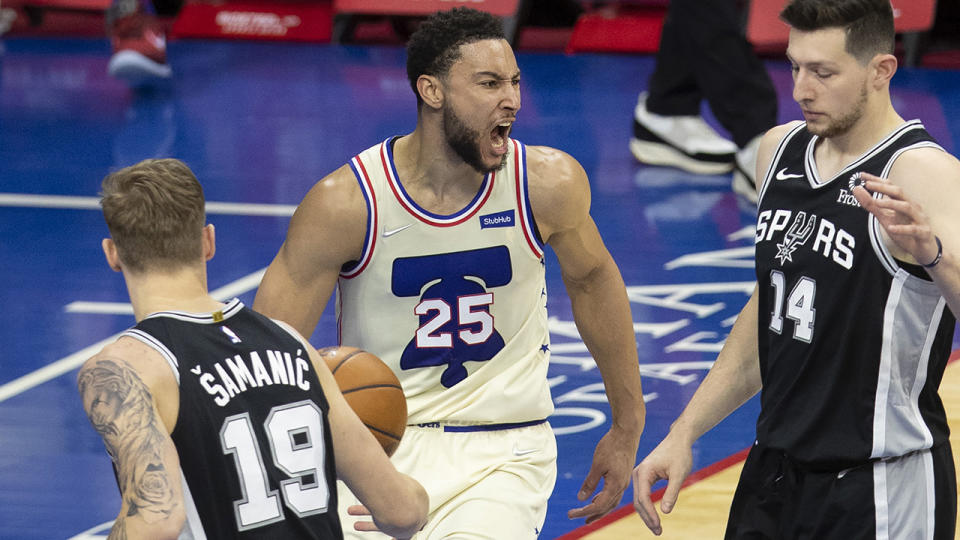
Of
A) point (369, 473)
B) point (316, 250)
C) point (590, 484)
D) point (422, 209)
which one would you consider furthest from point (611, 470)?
point (369, 473)

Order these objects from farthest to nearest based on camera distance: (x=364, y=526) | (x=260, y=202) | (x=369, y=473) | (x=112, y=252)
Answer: (x=260, y=202) → (x=364, y=526) → (x=369, y=473) → (x=112, y=252)

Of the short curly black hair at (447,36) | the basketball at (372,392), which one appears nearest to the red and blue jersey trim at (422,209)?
the short curly black hair at (447,36)

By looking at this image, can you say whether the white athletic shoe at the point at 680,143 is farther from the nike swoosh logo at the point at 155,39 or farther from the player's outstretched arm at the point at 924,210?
the player's outstretched arm at the point at 924,210

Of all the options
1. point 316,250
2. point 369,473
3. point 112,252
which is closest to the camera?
point 112,252

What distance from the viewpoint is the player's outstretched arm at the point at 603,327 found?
4594mm

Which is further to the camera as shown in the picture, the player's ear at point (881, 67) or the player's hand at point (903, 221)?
the player's ear at point (881, 67)

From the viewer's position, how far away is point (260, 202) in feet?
31.5

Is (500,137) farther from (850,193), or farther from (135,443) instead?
(135,443)

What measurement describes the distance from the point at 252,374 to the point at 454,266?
4.58 ft

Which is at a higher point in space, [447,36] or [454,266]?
[447,36]

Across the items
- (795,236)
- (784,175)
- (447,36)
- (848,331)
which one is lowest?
(848,331)

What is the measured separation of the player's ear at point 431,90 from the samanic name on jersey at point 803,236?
1.05 meters

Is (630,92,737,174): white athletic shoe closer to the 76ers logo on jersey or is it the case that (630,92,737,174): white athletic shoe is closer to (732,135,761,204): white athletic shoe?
(732,135,761,204): white athletic shoe

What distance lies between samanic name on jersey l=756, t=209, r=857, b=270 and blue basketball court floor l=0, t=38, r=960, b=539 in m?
1.84
